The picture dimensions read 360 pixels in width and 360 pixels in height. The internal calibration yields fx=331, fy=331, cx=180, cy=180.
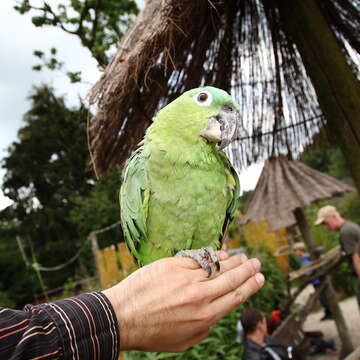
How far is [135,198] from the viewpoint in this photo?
145cm

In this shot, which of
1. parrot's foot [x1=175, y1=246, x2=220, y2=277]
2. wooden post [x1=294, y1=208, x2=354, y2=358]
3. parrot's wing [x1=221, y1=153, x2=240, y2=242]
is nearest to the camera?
parrot's foot [x1=175, y1=246, x2=220, y2=277]

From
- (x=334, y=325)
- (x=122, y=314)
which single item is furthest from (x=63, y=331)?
(x=334, y=325)

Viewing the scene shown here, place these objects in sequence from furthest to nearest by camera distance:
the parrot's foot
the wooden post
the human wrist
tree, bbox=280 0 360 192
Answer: the wooden post < tree, bbox=280 0 360 192 < the parrot's foot < the human wrist

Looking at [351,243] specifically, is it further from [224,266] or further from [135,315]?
[135,315]

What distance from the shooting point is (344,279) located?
22.0 ft

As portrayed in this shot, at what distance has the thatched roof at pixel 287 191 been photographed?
322 centimetres

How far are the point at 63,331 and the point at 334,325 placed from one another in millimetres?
5732

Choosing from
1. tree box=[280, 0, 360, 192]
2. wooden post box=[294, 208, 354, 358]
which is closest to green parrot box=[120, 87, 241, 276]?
tree box=[280, 0, 360, 192]

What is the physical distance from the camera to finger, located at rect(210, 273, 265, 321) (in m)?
1.07

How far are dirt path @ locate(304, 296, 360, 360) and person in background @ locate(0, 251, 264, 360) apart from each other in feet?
13.4

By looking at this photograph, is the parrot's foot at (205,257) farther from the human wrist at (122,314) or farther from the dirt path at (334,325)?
the dirt path at (334,325)

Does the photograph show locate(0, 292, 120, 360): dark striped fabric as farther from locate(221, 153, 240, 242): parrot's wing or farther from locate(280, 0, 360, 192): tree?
locate(280, 0, 360, 192): tree

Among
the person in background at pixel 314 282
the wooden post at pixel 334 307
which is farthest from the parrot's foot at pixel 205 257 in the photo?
the person in background at pixel 314 282

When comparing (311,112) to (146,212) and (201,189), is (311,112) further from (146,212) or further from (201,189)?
(146,212)
